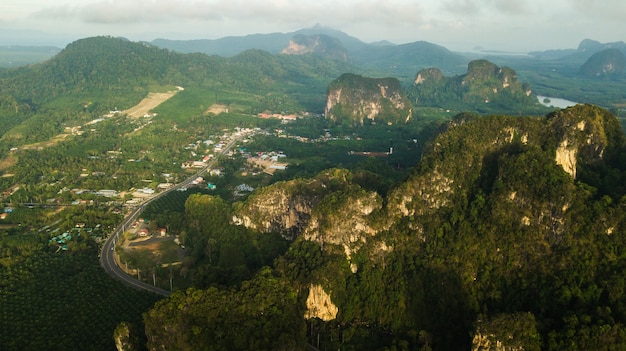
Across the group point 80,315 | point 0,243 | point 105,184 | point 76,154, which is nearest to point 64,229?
point 0,243

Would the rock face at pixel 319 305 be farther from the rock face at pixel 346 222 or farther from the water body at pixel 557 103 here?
the water body at pixel 557 103

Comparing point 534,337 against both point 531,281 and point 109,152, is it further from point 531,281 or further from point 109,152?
point 109,152

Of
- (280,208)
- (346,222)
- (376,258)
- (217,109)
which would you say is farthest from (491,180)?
(217,109)

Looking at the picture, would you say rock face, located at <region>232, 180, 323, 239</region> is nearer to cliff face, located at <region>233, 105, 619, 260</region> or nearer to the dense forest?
the dense forest

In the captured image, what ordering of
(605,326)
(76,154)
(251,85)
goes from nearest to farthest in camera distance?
(605,326)
(76,154)
(251,85)

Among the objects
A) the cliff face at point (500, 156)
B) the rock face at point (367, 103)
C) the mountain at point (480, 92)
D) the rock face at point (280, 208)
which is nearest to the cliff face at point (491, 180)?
the cliff face at point (500, 156)

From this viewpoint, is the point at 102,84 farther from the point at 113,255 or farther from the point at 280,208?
the point at 280,208
